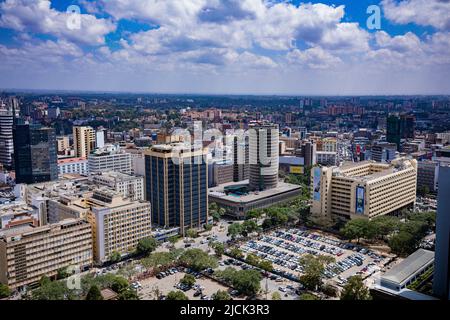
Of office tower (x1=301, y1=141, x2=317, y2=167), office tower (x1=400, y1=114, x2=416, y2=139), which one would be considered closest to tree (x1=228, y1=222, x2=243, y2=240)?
office tower (x1=301, y1=141, x2=317, y2=167)

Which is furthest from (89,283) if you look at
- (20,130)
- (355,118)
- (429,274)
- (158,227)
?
(355,118)

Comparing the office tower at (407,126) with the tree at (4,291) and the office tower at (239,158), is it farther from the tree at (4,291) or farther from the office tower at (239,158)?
the tree at (4,291)

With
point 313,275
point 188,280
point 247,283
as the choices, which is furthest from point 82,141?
point 313,275

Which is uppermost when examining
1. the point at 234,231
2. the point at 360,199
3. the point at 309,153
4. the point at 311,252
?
the point at 309,153

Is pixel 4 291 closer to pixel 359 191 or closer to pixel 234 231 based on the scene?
pixel 234 231

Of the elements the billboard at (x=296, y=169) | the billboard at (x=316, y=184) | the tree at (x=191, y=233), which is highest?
the billboard at (x=316, y=184)

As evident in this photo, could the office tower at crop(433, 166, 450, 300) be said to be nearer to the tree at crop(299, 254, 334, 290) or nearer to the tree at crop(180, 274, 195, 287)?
the tree at crop(299, 254, 334, 290)

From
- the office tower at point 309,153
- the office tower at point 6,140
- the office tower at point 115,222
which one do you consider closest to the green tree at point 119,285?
the office tower at point 115,222
